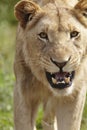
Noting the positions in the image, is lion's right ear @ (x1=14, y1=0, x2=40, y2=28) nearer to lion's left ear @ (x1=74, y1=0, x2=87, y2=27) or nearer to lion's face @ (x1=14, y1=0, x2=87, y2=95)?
lion's face @ (x1=14, y1=0, x2=87, y2=95)

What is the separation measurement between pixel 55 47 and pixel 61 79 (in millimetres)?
273

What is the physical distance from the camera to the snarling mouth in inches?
259

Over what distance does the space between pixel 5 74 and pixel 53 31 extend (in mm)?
5126

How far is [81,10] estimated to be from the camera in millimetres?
6977

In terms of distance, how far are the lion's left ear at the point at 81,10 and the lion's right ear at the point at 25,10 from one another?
0.35 metres

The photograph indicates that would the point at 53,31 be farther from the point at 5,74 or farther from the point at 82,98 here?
the point at 5,74

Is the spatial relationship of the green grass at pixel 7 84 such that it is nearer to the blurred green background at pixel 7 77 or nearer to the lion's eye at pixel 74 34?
the blurred green background at pixel 7 77

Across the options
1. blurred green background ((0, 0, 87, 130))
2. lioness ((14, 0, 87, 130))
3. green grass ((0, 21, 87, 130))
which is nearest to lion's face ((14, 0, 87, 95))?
lioness ((14, 0, 87, 130))

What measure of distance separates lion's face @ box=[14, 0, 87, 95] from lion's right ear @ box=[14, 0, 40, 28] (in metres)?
0.05

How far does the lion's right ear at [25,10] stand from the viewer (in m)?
6.90

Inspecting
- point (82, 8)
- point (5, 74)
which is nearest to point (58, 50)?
point (82, 8)

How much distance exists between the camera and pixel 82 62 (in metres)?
6.90

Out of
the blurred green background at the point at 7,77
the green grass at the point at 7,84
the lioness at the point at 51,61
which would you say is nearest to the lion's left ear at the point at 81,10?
the lioness at the point at 51,61

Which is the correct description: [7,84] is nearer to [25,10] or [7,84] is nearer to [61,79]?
[25,10]
